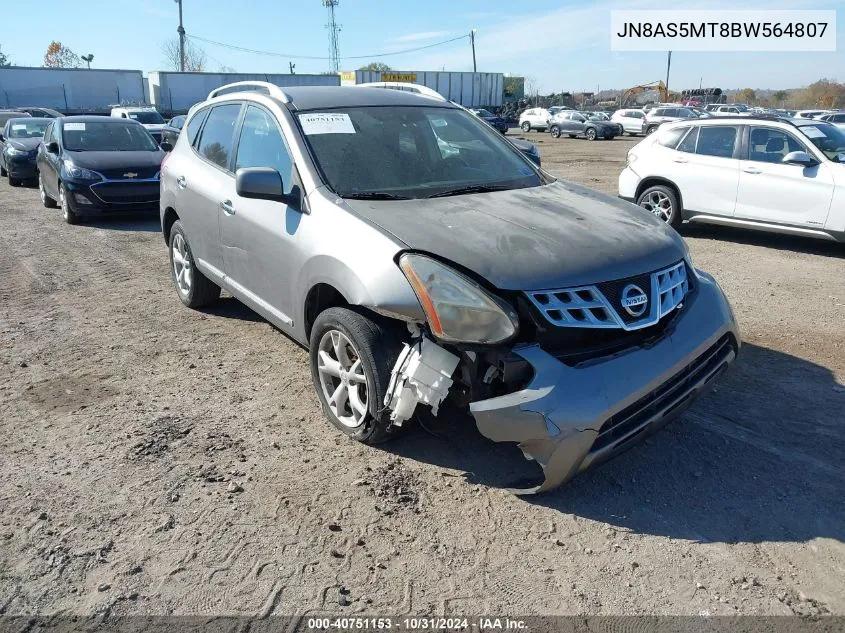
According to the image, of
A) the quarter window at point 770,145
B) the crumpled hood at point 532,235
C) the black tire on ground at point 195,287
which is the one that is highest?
the quarter window at point 770,145

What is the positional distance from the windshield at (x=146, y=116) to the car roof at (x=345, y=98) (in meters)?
19.9

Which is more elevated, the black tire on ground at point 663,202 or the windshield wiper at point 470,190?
the windshield wiper at point 470,190

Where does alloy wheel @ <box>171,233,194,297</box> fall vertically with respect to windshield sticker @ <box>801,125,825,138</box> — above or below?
below

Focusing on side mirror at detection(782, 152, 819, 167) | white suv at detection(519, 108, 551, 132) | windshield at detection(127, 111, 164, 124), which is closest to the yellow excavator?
white suv at detection(519, 108, 551, 132)

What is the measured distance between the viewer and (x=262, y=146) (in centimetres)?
432

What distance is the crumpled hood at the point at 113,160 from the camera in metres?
10.2

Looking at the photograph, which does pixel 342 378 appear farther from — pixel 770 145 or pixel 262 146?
pixel 770 145

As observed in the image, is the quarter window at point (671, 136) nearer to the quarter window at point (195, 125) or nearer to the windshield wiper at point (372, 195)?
the quarter window at point (195, 125)

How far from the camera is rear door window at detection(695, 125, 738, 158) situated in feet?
28.7

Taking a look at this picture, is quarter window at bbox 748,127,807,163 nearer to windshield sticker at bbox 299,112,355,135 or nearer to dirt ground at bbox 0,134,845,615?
dirt ground at bbox 0,134,845,615

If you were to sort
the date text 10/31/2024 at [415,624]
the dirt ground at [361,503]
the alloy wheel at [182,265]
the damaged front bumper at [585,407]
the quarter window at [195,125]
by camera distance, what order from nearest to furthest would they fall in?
1. the date text 10/31/2024 at [415,624]
2. the dirt ground at [361,503]
3. the damaged front bumper at [585,407]
4. the quarter window at [195,125]
5. the alloy wheel at [182,265]

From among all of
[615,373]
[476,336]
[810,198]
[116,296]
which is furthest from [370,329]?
[810,198]

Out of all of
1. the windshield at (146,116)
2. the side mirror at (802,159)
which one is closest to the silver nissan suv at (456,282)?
the side mirror at (802,159)

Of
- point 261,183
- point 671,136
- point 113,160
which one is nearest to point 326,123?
point 261,183
